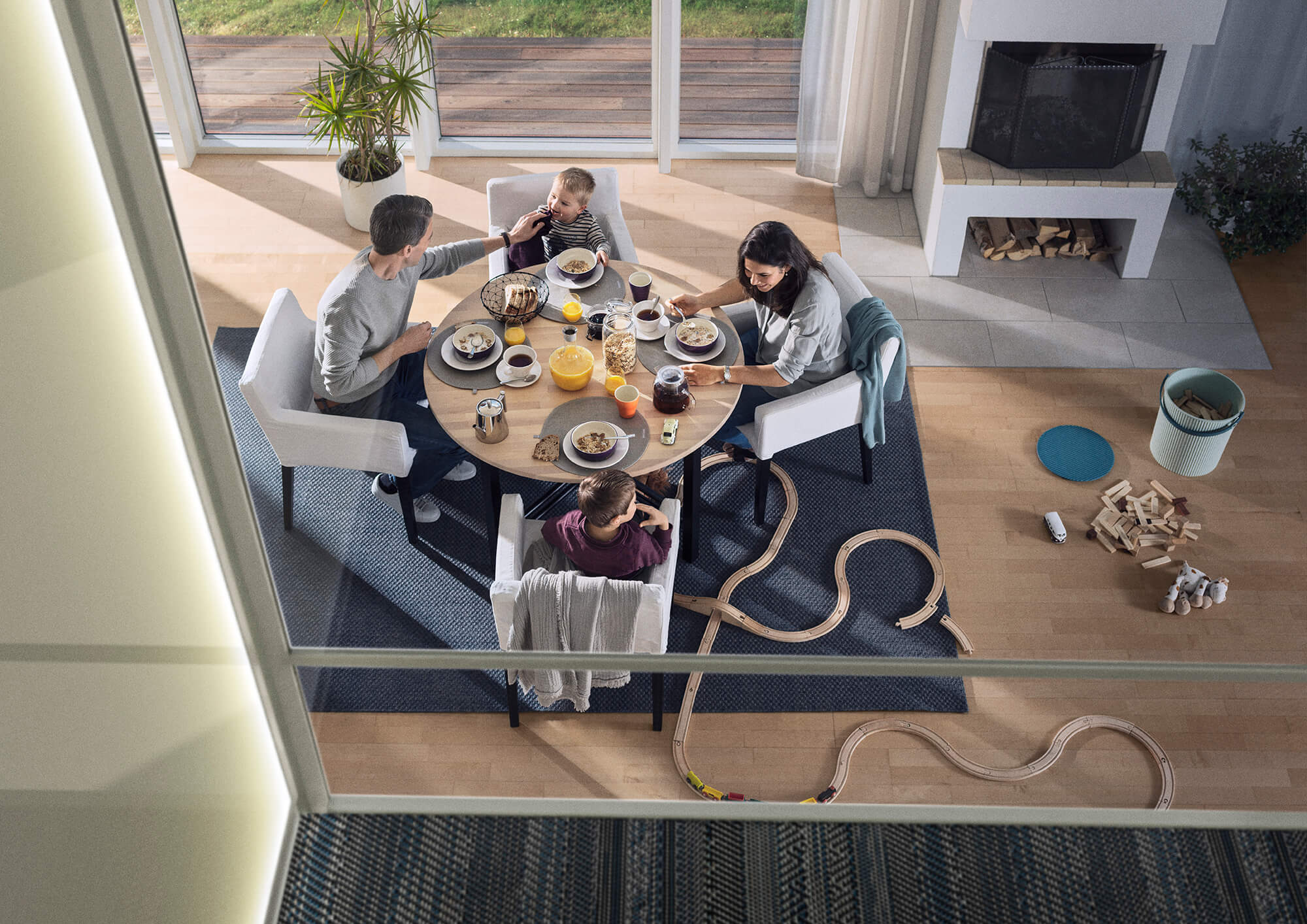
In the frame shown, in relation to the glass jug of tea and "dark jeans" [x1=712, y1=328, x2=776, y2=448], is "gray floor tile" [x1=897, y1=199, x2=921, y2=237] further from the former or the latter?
the glass jug of tea

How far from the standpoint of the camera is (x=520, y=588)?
207cm

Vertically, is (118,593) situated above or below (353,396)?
above

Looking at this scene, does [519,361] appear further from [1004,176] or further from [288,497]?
[1004,176]

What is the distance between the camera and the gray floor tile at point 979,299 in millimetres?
3209

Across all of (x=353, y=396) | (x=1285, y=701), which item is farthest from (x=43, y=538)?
(x=1285, y=701)

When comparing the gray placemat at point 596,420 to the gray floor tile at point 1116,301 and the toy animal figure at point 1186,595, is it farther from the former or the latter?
the gray floor tile at point 1116,301

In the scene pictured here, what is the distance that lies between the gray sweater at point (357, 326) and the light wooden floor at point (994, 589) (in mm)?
68

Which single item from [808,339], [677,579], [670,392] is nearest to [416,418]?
[670,392]

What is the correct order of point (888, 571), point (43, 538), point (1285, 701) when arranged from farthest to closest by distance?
point (888, 571)
point (1285, 701)
point (43, 538)

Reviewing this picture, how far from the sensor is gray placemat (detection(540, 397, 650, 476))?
2.36 meters

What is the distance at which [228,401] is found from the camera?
50.1 inches

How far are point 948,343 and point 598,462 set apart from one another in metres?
1.31

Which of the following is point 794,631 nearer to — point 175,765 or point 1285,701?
point 1285,701

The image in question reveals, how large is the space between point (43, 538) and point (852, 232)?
286 centimetres
